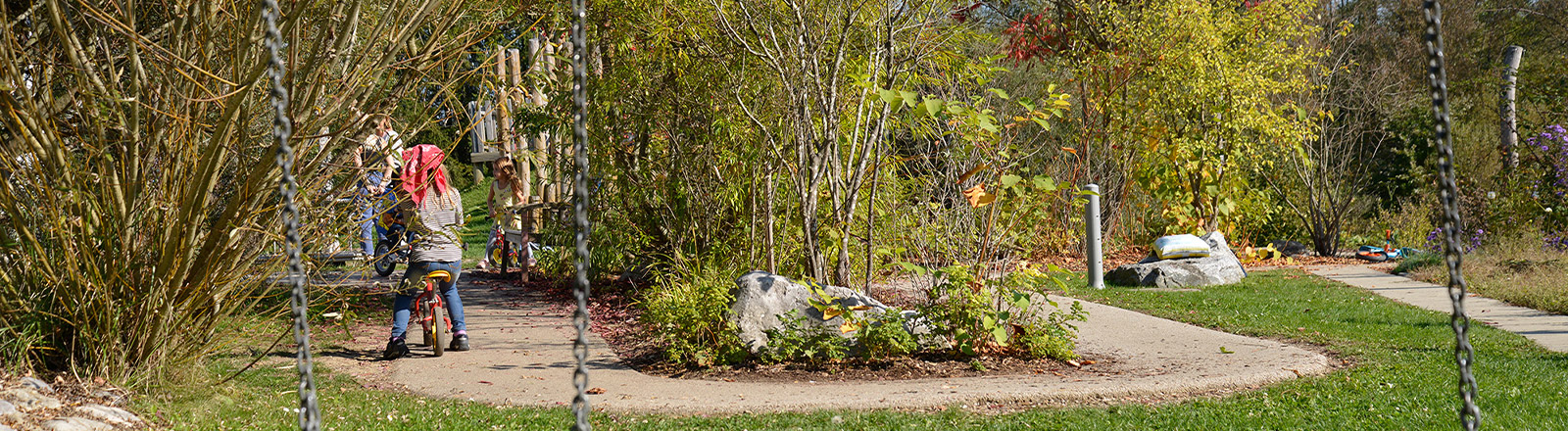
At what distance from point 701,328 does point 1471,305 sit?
6.05m

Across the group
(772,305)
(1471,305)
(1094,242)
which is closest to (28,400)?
(772,305)

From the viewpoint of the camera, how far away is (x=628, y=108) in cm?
863

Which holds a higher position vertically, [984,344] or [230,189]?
[230,189]

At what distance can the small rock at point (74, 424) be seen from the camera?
3746 mm

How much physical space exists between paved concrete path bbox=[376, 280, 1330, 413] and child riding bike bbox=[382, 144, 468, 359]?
0.26 meters

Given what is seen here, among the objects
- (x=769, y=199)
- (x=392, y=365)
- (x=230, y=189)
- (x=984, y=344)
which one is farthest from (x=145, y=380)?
(x=984, y=344)

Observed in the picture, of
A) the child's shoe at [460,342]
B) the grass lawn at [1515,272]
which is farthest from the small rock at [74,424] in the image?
the grass lawn at [1515,272]

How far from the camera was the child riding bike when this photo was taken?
233 inches

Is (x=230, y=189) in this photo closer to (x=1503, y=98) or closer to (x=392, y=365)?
(x=392, y=365)

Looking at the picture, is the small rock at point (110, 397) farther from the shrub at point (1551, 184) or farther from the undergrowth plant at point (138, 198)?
the shrub at point (1551, 184)

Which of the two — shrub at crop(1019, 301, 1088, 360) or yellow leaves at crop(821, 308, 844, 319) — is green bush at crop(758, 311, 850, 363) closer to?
yellow leaves at crop(821, 308, 844, 319)

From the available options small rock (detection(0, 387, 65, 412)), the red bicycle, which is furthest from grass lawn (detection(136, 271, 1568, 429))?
the red bicycle

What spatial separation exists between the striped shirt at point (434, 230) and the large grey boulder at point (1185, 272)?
6298mm

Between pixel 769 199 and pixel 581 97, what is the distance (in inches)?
158
